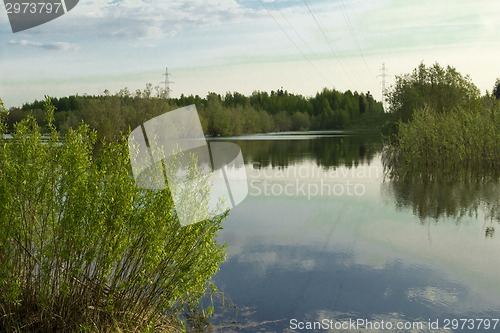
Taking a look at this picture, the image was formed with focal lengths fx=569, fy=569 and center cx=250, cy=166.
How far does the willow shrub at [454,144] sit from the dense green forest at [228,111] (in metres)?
13.5

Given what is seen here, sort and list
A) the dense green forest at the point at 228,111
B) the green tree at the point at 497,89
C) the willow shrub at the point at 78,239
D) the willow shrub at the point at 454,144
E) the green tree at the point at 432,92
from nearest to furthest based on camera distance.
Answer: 1. the willow shrub at the point at 78,239
2. the willow shrub at the point at 454,144
3. the green tree at the point at 432,92
4. the dense green forest at the point at 228,111
5. the green tree at the point at 497,89

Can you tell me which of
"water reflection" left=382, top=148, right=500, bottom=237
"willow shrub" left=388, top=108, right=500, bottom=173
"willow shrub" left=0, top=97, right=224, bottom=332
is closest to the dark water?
"water reflection" left=382, top=148, right=500, bottom=237

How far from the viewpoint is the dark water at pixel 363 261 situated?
777 cm

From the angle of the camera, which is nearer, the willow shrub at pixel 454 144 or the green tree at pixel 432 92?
the willow shrub at pixel 454 144

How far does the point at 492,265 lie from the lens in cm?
1047

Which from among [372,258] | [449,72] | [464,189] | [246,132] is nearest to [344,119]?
[246,132]

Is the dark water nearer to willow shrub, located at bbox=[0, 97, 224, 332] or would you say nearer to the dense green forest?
willow shrub, located at bbox=[0, 97, 224, 332]

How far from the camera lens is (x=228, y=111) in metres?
88.8

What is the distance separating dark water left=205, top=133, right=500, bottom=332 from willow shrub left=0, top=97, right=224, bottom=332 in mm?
1688

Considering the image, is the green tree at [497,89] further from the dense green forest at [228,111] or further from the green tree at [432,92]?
the green tree at [432,92]

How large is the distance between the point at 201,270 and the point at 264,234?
707 centimetres

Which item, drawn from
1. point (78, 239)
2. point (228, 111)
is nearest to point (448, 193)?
point (78, 239)

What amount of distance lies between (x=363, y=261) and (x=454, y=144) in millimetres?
15405

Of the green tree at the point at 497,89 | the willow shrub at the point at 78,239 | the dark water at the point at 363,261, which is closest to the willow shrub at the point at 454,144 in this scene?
the dark water at the point at 363,261
